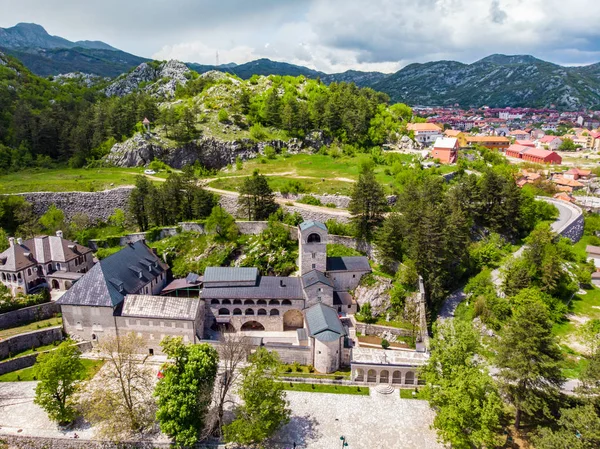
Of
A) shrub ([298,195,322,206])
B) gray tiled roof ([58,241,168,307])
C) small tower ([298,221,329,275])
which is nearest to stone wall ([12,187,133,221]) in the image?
gray tiled roof ([58,241,168,307])

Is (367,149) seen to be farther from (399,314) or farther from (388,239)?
(399,314)

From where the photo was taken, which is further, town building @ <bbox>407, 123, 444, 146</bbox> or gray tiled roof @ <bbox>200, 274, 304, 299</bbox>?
town building @ <bbox>407, 123, 444, 146</bbox>

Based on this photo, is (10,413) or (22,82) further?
(22,82)

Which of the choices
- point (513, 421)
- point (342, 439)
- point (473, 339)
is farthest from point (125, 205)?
point (513, 421)

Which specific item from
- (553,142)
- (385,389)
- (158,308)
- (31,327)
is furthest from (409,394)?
(553,142)

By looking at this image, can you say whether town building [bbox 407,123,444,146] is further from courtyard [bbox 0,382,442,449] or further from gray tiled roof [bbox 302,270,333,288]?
courtyard [bbox 0,382,442,449]

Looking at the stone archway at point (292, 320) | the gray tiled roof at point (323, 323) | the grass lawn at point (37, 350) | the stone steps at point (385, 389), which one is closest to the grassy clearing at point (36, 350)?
the grass lawn at point (37, 350)

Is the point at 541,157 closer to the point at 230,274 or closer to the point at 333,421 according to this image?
the point at 230,274
